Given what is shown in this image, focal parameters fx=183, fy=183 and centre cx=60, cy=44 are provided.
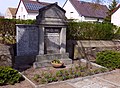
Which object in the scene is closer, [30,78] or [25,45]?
[30,78]

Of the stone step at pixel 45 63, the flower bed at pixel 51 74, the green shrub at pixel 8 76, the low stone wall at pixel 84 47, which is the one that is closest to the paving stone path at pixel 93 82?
the flower bed at pixel 51 74

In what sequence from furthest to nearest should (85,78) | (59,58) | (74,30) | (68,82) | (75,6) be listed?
(75,6) < (74,30) < (59,58) < (85,78) < (68,82)

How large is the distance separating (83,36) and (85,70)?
16.9ft

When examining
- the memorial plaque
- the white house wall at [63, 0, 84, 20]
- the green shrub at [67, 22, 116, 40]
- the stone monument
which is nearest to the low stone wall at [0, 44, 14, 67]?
the stone monument

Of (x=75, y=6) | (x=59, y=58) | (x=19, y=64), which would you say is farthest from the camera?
(x=75, y=6)

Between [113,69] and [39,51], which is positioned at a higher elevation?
[39,51]

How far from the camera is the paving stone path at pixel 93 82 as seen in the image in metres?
6.61

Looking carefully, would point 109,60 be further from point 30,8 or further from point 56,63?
point 30,8

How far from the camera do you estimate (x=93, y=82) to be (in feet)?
23.1

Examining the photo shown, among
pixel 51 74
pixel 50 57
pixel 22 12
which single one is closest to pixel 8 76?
pixel 51 74

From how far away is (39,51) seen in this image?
9523mm

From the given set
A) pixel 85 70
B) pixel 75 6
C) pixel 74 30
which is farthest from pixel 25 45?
pixel 75 6

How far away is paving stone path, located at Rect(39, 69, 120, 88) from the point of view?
21.7ft

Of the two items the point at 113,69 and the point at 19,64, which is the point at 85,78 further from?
the point at 19,64
